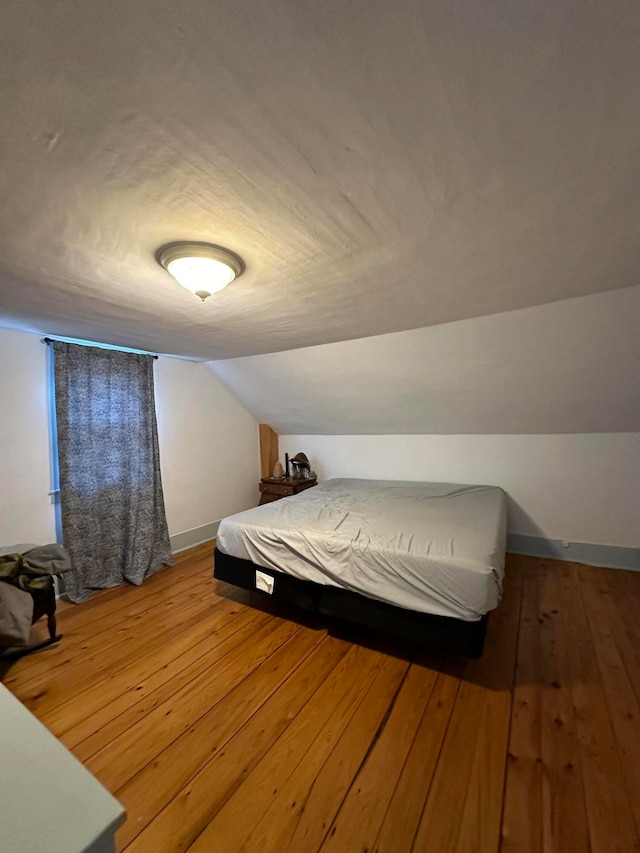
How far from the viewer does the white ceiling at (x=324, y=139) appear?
0.63 m

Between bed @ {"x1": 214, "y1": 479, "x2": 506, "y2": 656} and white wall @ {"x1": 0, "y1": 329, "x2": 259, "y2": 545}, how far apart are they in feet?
4.20

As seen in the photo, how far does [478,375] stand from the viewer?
2.75m

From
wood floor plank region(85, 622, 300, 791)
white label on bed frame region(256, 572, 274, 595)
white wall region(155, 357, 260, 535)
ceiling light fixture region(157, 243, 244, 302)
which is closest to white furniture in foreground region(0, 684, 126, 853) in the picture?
wood floor plank region(85, 622, 300, 791)

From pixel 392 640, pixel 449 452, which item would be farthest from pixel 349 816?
pixel 449 452

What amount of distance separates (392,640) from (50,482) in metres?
2.73

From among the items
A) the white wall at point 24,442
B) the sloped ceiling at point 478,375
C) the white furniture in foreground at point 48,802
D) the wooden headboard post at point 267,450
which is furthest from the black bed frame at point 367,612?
the wooden headboard post at point 267,450

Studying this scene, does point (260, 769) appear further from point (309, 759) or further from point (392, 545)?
point (392, 545)

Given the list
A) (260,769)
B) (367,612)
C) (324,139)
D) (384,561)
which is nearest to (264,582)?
(367,612)

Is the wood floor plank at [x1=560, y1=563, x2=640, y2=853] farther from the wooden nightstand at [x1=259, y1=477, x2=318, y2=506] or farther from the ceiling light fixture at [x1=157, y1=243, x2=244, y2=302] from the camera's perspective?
the wooden nightstand at [x1=259, y1=477, x2=318, y2=506]

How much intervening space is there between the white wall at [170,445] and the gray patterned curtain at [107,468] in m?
0.14

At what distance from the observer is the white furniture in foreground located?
0.46 metres

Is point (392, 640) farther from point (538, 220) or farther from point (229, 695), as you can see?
point (538, 220)

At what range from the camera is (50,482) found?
266 centimetres

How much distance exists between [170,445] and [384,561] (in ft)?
8.19
